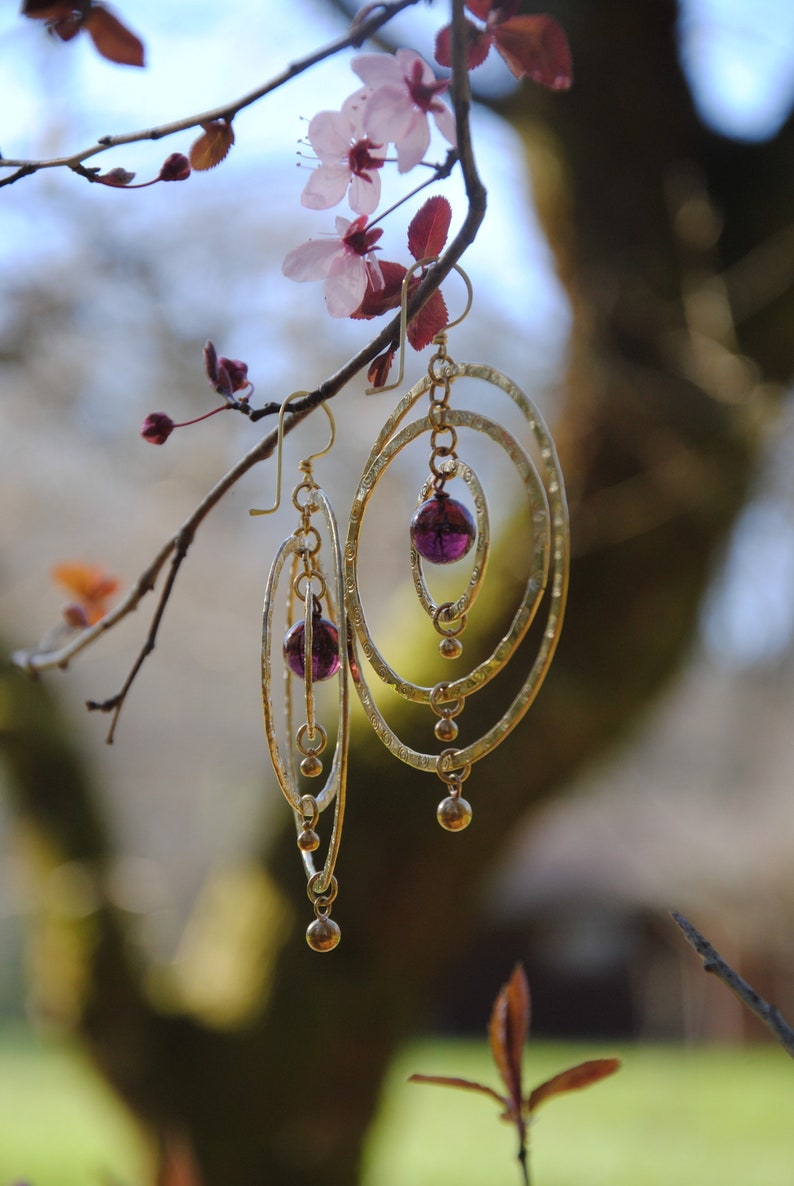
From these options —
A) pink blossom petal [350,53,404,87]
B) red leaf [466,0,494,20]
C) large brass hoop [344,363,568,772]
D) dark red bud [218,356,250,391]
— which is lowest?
large brass hoop [344,363,568,772]

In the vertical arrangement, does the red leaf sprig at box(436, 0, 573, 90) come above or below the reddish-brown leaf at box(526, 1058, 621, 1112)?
above

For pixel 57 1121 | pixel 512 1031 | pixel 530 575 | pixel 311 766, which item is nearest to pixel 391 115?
pixel 530 575

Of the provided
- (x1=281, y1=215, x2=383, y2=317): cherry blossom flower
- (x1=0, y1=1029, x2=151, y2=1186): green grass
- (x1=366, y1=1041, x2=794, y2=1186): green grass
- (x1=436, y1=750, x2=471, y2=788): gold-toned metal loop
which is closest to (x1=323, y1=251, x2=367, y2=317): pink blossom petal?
(x1=281, y1=215, x2=383, y2=317): cherry blossom flower

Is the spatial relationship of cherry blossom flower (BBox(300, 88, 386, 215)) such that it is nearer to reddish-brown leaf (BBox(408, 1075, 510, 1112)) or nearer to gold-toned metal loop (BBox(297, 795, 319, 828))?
gold-toned metal loop (BBox(297, 795, 319, 828))

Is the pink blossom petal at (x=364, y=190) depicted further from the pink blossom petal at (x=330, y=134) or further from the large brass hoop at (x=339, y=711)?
the large brass hoop at (x=339, y=711)

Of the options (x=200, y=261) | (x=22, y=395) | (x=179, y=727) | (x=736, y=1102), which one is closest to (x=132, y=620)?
(x=22, y=395)

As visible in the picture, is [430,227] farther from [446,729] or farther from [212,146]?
[446,729]

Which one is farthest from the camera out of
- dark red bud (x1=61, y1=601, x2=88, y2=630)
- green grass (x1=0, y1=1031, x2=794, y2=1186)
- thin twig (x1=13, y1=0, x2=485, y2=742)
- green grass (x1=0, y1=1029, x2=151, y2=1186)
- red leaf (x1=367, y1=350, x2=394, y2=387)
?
green grass (x1=0, y1=1031, x2=794, y2=1186)
